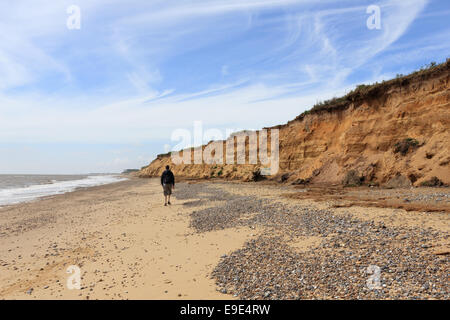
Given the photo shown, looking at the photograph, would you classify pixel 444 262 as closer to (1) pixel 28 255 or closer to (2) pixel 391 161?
(1) pixel 28 255

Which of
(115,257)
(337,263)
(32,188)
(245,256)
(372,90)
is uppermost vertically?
(372,90)

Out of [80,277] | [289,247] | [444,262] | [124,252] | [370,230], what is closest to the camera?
[444,262]

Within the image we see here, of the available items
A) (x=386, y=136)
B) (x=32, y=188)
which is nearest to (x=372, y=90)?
(x=386, y=136)

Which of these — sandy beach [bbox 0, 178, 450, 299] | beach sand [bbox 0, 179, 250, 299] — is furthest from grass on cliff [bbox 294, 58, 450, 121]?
beach sand [bbox 0, 179, 250, 299]

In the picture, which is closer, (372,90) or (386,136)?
(386,136)

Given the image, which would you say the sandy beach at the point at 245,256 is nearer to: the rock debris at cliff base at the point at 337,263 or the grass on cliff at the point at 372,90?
the rock debris at cliff base at the point at 337,263

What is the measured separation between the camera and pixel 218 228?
7.81 metres

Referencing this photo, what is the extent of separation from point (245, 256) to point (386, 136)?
51.0 feet

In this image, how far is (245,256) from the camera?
5258mm

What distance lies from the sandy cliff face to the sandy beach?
6.01 metres

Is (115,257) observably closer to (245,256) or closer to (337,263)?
(245,256)

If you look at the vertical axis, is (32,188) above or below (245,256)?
below

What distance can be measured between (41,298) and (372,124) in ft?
64.2
